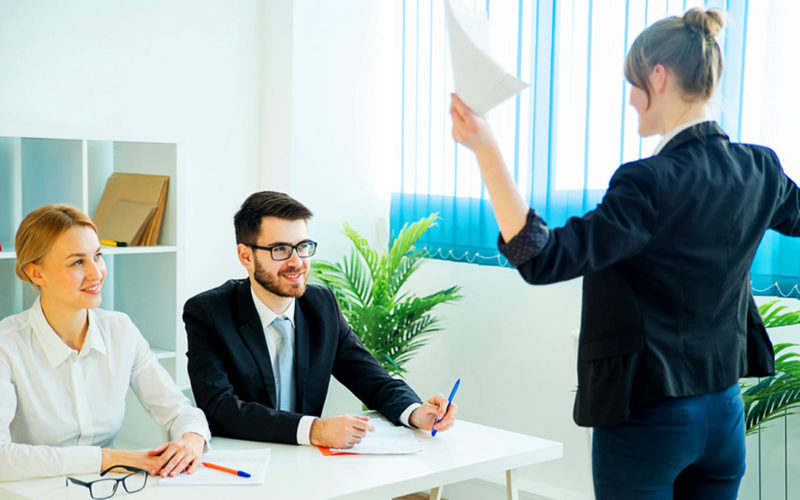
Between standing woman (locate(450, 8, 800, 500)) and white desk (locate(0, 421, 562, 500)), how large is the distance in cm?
53

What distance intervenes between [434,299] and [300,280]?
135 cm

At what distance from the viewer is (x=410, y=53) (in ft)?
13.7

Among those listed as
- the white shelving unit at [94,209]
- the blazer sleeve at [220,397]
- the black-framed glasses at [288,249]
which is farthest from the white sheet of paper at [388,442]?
the white shelving unit at [94,209]

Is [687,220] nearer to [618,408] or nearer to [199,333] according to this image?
[618,408]

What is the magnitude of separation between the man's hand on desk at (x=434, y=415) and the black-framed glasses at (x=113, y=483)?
71 cm

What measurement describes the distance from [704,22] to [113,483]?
4.57 ft

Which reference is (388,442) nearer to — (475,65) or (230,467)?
(230,467)

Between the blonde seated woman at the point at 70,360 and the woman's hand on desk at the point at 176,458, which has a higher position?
the blonde seated woman at the point at 70,360

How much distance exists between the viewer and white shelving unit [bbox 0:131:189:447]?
3.00m

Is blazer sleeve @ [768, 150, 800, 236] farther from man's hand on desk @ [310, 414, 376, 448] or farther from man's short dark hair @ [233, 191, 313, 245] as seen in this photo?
man's short dark hair @ [233, 191, 313, 245]

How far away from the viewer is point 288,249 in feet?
7.84

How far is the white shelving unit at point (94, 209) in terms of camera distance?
3000 mm

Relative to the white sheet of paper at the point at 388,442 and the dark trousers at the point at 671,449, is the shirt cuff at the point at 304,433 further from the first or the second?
the dark trousers at the point at 671,449

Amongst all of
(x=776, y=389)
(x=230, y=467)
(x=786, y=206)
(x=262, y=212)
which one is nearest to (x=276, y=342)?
(x=262, y=212)
